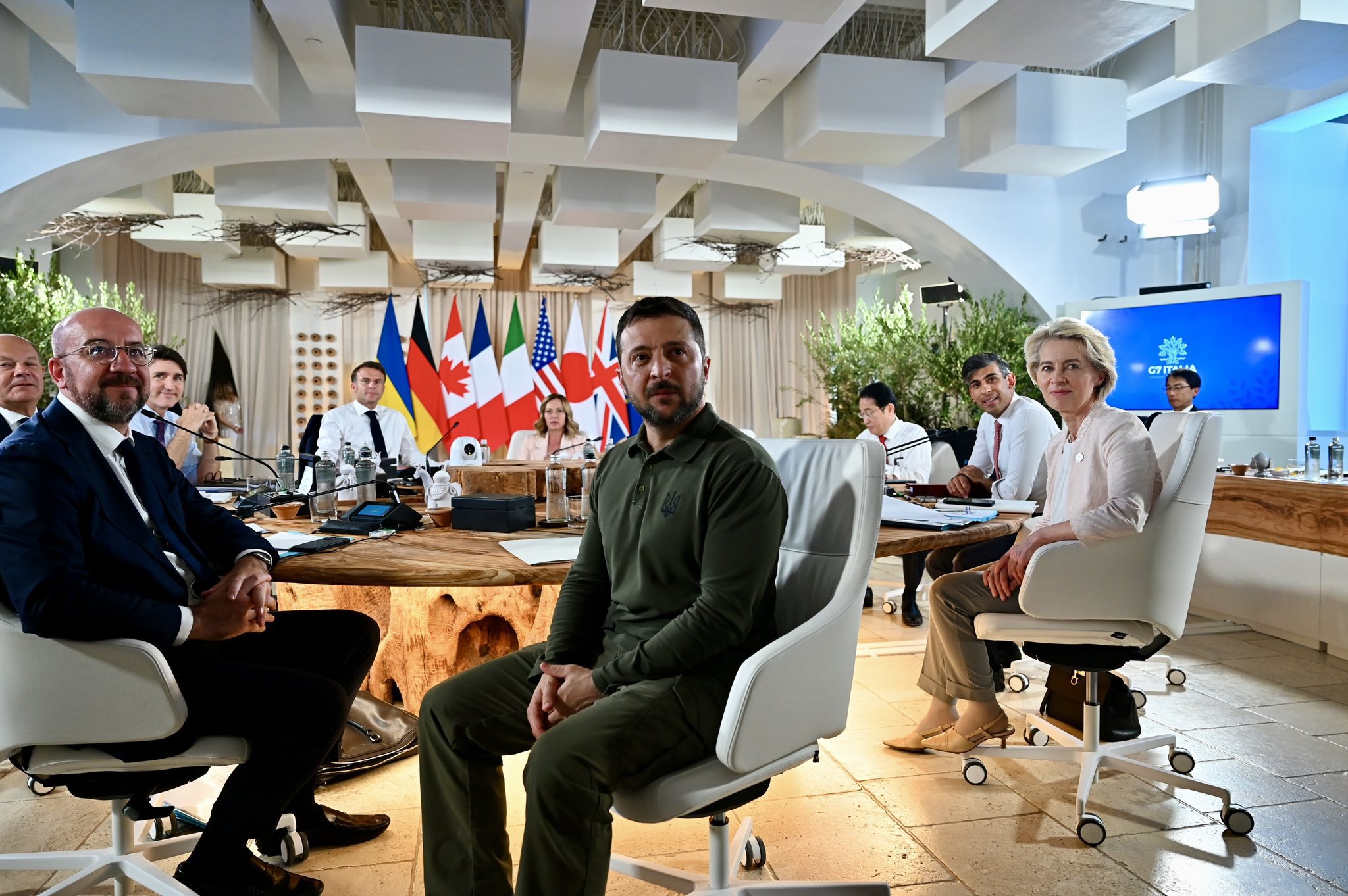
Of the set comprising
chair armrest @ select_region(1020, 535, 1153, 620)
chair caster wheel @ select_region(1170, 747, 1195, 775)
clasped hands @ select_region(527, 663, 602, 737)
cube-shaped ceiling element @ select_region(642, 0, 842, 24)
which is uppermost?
cube-shaped ceiling element @ select_region(642, 0, 842, 24)

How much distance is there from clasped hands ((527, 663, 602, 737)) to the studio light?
526cm

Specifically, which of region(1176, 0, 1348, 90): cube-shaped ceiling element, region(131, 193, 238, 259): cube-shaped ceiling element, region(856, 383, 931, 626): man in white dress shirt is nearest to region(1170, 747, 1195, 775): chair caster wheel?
region(856, 383, 931, 626): man in white dress shirt

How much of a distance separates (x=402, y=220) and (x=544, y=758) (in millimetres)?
7982

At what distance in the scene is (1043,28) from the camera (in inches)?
149

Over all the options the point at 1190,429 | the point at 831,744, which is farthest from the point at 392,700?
the point at 1190,429

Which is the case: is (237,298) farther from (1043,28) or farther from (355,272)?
(1043,28)

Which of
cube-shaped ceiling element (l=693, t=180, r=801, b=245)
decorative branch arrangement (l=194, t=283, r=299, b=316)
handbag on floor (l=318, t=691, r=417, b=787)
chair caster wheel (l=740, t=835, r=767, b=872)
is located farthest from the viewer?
decorative branch arrangement (l=194, t=283, r=299, b=316)

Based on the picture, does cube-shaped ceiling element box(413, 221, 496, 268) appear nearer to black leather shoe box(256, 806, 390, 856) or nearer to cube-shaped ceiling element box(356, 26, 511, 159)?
cube-shaped ceiling element box(356, 26, 511, 159)

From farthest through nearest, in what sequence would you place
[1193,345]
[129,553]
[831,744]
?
1. [1193,345]
2. [831,744]
3. [129,553]

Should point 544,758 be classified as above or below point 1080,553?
below

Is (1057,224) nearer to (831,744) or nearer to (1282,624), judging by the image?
(1282,624)

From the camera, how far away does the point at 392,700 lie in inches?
128

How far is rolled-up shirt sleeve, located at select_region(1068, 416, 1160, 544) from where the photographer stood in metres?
2.29

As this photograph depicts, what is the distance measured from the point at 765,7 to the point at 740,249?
492cm
